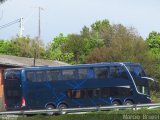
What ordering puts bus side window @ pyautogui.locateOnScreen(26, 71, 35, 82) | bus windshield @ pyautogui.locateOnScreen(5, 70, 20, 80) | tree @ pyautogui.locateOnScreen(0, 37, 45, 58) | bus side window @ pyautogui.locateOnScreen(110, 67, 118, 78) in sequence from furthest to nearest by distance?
tree @ pyautogui.locateOnScreen(0, 37, 45, 58) → bus windshield @ pyautogui.locateOnScreen(5, 70, 20, 80) → bus side window @ pyautogui.locateOnScreen(26, 71, 35, 82) → bus side window @ pyautogui.locateOnScreen(110, 67, 118, 78)

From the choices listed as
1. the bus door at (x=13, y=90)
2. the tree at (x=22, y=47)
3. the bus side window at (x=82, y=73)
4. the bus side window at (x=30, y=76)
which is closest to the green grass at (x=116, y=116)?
the bus side window at (x=30, y=76)

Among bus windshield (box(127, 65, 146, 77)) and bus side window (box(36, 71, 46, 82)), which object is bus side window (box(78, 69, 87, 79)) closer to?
bus side window (box(36, 71, 46, 82))

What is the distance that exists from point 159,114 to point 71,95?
17.3 metres

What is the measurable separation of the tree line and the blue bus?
2992 centimetres

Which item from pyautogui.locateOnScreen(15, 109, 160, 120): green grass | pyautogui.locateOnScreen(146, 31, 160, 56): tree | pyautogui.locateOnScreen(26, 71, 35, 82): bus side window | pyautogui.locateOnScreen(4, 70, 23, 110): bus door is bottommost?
pyautogui.locateOnScreen(15, 109, 160, 120): green grass

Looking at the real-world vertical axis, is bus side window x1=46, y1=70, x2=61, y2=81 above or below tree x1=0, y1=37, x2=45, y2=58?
below

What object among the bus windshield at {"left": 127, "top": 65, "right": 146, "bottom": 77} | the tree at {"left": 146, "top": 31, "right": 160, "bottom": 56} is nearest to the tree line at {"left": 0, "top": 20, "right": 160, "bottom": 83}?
the tree at {"left": 146, "top": 31, "right": 160, "bottom": 56}

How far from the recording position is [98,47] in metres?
80.6

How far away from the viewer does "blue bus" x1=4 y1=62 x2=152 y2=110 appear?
37031mm

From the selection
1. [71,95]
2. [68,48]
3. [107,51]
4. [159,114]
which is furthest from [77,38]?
[159,114]

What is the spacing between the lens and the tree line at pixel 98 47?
69.9m

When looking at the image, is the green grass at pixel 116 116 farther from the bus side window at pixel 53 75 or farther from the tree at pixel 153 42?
the tree at pixel 153 42

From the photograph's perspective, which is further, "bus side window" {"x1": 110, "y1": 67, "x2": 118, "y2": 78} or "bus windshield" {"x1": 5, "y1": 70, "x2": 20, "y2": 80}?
"bus windshield" {"x1": 5, "y1": 70, "x2": 20, "y2": 80}

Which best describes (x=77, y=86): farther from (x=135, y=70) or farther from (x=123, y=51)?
(x=123, y=51)
